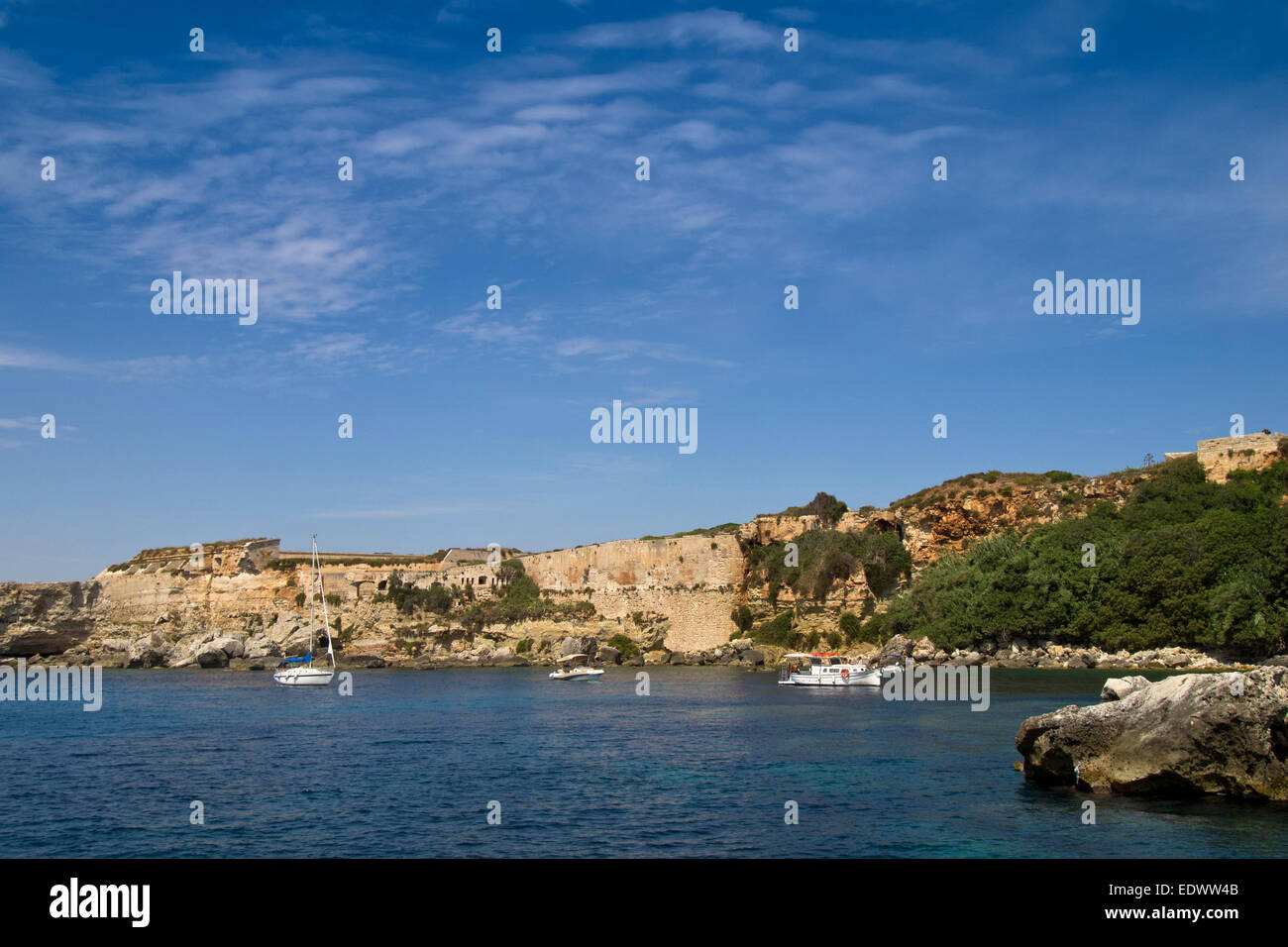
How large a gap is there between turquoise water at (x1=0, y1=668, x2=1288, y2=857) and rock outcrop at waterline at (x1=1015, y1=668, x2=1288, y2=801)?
421 millimetres

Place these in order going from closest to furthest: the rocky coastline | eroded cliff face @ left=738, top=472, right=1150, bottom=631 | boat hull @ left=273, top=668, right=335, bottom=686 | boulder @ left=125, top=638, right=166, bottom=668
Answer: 1. boat hull @ left=273, top=668, right=335, bottom=686
2. eroded cliff face @ left=738, top=472, right=1150, bottom=631
3. the rocky coastline
4. boulder @ left=125, top=638, right=166, bottom=668

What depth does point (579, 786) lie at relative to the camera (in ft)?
59.5

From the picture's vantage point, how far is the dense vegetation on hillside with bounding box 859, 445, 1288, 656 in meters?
38.7

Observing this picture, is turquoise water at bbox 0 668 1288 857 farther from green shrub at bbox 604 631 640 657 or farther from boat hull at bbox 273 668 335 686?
green shrub at bbox 604 631 640 657

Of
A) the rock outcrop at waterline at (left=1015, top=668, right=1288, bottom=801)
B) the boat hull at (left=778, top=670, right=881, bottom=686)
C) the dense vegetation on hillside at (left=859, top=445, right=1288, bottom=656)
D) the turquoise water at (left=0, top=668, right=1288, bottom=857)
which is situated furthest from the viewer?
the boat hull at (left=778, top=670, right=881, bottom=686)

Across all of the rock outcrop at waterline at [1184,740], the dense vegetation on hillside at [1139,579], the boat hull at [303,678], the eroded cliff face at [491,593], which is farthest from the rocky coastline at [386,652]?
the rock outcrop at waterline at [1184,740]

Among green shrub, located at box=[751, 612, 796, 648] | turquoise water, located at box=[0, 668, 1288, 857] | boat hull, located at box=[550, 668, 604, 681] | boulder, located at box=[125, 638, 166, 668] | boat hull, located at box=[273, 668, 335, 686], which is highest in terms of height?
turquoise water, located at box=[0, 668, 1288, 857]

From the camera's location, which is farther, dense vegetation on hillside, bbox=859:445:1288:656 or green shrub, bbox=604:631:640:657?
green shrub, bbox=604:631:640:657

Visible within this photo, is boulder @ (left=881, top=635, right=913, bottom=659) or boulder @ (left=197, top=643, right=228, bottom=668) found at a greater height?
boulder @ (left=881, top=635, right=913, bottom=659)

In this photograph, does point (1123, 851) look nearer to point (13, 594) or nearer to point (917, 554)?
point (917, 554)

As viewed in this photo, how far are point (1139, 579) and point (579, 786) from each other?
3509 cm

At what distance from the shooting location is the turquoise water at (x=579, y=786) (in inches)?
521

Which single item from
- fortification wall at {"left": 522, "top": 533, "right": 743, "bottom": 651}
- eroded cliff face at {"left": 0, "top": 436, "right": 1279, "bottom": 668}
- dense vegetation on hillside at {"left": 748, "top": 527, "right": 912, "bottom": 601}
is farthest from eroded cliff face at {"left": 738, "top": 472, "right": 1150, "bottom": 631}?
fortification wall at {"left": 522, "top": 533, "right": 743, "bottom": 651}
